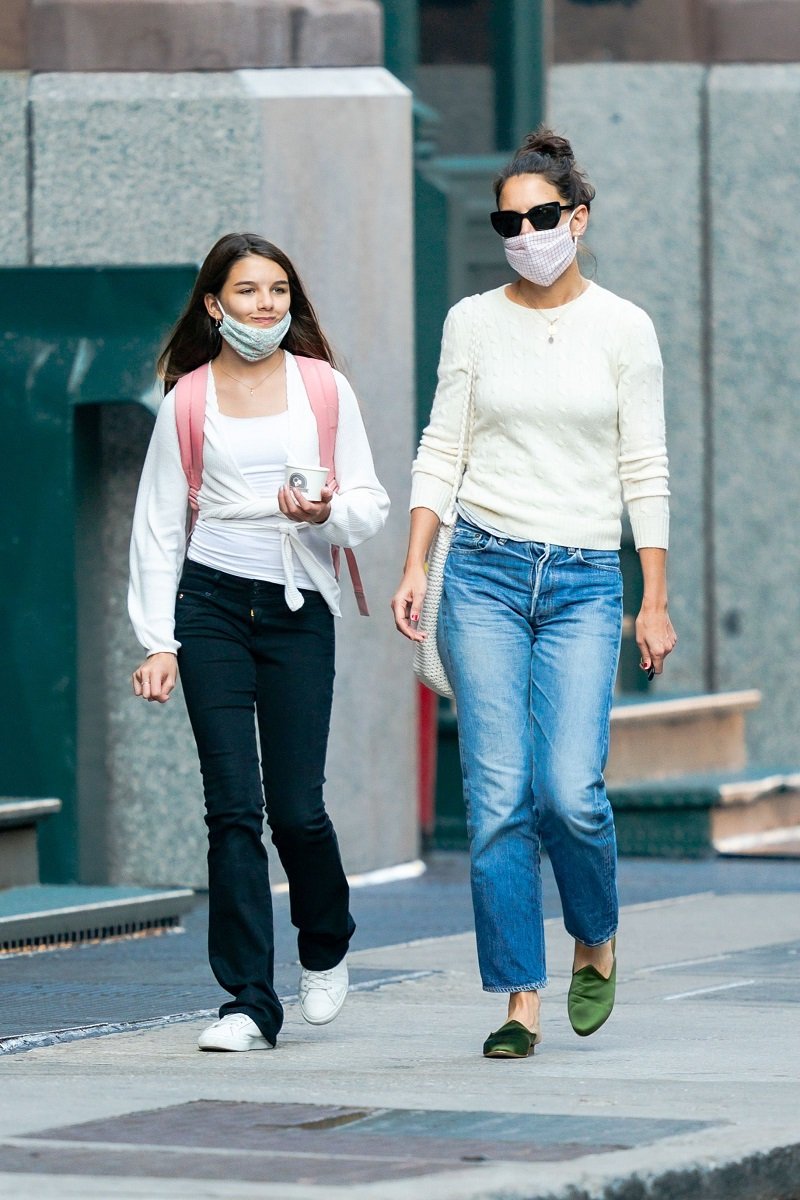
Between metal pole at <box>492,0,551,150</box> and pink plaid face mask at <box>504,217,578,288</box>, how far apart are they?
22.2 feet

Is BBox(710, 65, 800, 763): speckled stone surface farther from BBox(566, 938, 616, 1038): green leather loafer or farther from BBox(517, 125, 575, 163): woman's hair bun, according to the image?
BBox(566, 938, 616, 1038): green leather loafer

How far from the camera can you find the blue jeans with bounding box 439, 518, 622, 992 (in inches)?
222

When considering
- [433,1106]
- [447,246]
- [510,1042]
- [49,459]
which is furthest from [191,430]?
[447,246]

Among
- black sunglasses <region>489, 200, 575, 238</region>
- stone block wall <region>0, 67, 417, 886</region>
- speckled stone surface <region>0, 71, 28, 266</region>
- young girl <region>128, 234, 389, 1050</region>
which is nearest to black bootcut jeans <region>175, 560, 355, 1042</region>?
young girl <region>128, 234, 389, 1050</region>

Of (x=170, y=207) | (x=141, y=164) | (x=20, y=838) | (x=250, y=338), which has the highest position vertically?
(x=141, y=164)

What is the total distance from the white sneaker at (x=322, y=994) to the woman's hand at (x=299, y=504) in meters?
1.07

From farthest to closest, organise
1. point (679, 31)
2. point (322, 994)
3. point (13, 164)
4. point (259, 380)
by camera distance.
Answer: point (679, 31)
point (13, 164)
point (322, 994)
point (259, 380)

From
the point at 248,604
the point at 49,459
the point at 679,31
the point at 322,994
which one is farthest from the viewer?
the point at 679,31

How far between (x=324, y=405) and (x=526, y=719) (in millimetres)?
802

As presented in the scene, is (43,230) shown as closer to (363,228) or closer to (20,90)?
(20,90)

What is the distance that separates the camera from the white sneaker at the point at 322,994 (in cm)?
596

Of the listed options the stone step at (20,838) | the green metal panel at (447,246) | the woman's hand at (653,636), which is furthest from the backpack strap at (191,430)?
the green metal panel at (447,246)

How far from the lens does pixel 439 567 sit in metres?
5.76

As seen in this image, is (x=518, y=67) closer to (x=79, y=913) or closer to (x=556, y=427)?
(x=79, y=913)
